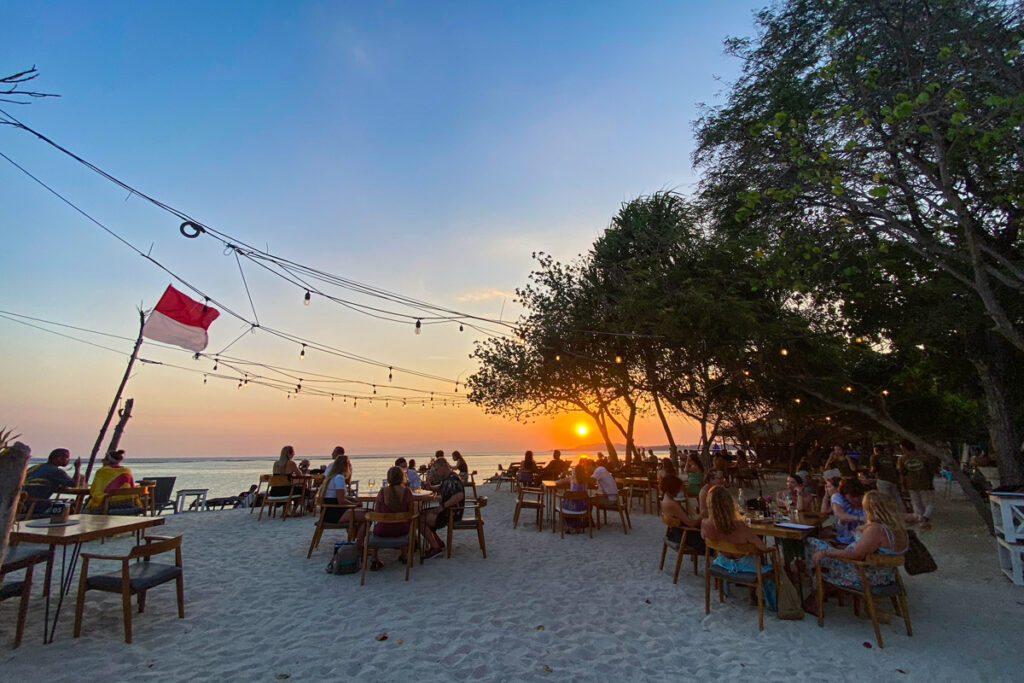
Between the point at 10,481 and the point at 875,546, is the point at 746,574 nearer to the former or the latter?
the point at 875,546

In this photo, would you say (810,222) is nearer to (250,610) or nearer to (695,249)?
(695,249)

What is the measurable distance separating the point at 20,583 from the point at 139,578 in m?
0.72

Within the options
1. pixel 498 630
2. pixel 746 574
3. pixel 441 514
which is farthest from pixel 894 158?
pixel 441 514

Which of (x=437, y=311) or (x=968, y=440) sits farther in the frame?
(x=968, y=440)

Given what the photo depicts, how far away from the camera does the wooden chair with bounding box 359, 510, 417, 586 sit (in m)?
5.25

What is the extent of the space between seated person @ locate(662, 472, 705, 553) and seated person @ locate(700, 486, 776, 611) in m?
0.80

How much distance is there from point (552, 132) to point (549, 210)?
1675 millimetres

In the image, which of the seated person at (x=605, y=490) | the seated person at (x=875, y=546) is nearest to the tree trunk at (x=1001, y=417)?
the seated person at (x=875, y=546)

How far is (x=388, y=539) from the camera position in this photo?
18.2ft

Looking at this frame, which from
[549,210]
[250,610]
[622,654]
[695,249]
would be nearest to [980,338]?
[695,249]

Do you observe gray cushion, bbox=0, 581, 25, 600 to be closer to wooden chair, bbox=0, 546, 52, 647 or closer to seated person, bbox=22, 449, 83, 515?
wooden chair, bbox=0, 546, 52, 647

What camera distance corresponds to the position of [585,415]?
21.4m

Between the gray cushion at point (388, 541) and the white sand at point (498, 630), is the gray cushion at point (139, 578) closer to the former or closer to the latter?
the white sand at point (498, 630)

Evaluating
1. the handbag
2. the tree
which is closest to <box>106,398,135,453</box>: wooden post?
the tree
